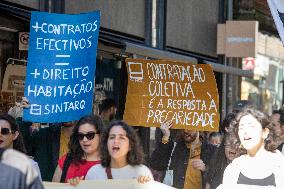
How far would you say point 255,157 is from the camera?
5.94m

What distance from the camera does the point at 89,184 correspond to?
6277 mm

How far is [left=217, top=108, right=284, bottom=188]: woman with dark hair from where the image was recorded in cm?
582

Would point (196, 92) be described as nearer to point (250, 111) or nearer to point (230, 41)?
point (250, 111)

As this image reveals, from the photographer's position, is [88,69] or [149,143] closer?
[88,69]

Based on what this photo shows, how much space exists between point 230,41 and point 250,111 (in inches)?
478

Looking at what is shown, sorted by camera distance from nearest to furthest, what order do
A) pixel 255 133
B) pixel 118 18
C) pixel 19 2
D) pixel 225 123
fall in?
pixel 255 133 < pixel 225 123 < pixel 19 2 < pixel 118 18

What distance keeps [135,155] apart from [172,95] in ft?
12.3

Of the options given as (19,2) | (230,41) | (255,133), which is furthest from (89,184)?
(230,41)

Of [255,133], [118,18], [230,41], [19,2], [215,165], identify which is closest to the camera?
[255,133]

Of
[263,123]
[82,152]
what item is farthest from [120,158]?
[263,123]

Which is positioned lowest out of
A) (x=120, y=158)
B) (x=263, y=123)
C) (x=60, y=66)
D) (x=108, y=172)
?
(x=108, y=172)

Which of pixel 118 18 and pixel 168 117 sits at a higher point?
pixel 118 18

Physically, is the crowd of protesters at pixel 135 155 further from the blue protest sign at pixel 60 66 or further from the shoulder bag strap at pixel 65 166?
the blue protest sign at pixel 60 66

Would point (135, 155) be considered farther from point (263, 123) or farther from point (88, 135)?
point (263, 123)
